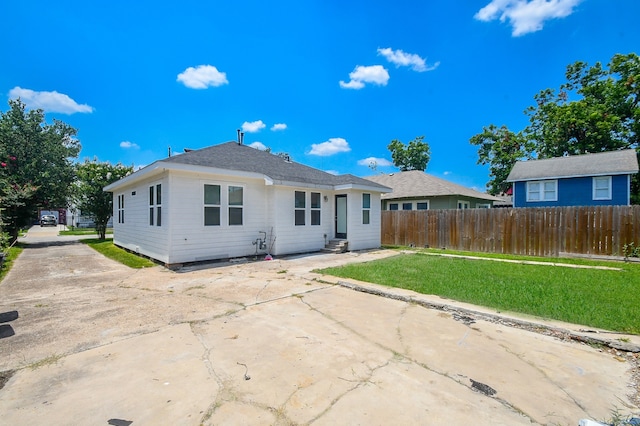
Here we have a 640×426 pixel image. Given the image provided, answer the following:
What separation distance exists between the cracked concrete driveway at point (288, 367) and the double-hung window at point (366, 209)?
787cm

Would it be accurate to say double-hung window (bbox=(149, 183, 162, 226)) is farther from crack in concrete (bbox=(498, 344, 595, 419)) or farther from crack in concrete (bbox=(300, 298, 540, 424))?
crack in concrete (bbox=(498, 344, 595, 419))

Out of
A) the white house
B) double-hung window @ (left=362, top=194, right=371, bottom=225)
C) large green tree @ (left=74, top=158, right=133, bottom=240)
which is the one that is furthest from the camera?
large green tree @ (left=74, top=158, right=133, bottom=240)

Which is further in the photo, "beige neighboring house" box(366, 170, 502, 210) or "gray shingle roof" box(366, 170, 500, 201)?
"gray shingle roof" box(366, 170, 500, 201)

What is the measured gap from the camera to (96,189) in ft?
52.9

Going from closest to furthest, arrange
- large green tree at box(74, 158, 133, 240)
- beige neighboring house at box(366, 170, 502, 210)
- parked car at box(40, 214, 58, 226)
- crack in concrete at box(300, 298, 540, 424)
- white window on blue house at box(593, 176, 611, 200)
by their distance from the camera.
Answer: crack in concrete at box(300, 298, 540, 424) → white window on blue house at box(593, 176, 611, 200) → large green tree at box(74, 158, 133, 240) → beige neighboring house at box(366, 170, 502, 210) → parked car at box(40, 214, 58, 226)

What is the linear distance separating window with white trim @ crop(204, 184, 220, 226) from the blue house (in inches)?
714

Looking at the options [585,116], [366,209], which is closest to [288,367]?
[366,209]

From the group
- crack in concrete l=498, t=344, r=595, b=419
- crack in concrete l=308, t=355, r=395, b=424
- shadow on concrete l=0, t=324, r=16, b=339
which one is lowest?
crack in concrete l=498, t=344, r=595, b=419

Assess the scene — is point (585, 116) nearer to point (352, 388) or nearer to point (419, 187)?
point (419, 187)

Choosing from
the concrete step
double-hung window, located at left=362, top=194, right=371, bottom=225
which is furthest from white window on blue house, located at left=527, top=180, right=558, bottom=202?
the concrete step

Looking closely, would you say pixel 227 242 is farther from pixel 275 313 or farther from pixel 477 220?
pixel 477 220

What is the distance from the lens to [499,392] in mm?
2482

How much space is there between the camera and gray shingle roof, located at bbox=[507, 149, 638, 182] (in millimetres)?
15062

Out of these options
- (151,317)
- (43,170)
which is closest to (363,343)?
(151,317)
